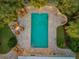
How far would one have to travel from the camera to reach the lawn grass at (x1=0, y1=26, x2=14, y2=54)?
28.6 m

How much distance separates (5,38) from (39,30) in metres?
2.01

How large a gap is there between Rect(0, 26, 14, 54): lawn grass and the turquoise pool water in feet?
4.24

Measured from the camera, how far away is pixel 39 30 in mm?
28672

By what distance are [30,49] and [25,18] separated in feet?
5.93

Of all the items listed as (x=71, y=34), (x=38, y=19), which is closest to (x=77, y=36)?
(x=71, y=34)

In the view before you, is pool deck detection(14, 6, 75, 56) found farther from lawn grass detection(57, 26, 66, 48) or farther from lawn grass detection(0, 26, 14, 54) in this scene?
lawn grass detection(0, 26, 14, 54)

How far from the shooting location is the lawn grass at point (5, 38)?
93.9ft

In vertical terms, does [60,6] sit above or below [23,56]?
above

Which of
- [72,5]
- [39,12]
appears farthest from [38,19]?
[72,5]

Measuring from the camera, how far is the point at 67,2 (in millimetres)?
28094

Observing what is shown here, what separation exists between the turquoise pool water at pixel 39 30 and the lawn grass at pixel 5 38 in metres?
1.29

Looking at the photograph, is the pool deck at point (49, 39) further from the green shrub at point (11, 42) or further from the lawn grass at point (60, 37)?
the green shrub at point (11, 42)

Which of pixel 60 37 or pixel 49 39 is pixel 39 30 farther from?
Result: pixel 60 37

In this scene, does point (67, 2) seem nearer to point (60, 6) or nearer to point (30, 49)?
point (60, 6)
